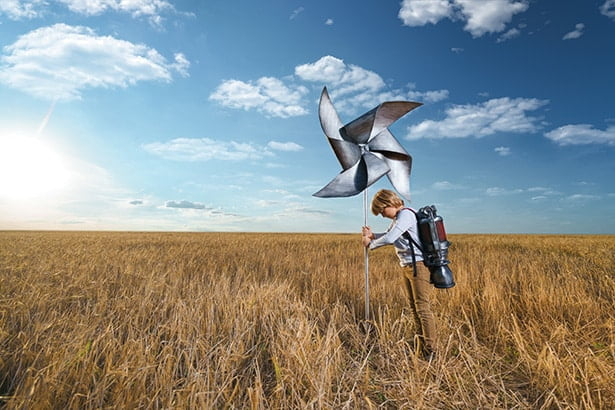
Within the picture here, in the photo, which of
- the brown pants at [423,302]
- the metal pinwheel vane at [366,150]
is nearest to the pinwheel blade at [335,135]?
the metal pinwheel vane at [366,150]

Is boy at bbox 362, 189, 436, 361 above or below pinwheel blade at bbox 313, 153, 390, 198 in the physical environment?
below

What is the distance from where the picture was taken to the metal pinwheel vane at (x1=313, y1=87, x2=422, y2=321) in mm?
4102

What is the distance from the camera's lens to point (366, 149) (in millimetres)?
4344

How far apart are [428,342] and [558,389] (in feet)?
3.77

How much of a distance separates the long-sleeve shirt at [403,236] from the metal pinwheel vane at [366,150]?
49 cm

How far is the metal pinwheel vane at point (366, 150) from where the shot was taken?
4.10 m

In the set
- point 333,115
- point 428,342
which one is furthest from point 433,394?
point 333,115

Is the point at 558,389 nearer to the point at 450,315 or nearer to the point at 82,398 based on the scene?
the point at 450,315

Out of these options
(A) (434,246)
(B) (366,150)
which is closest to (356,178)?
(B) (366,150)

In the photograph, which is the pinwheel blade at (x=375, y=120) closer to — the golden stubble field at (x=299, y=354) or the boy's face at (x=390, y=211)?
the boy's face at (x=390, y=211)

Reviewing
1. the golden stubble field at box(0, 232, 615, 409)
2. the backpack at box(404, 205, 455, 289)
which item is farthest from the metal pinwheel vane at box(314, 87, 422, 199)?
the golden stubble field at box(0, 232, 615, 409)

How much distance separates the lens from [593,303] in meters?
5.33

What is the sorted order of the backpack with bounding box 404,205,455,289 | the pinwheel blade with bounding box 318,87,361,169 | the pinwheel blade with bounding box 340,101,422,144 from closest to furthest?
1. the backpack with bounding box 404,205,455,289
2. the pinwheel blade with bounding box 340,101,422,144
3. the pinwheel blade with bounding box 318,87,361,169

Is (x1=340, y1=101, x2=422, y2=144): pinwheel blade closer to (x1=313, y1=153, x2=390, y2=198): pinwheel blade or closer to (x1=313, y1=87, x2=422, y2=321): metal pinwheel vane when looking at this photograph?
(x1=313, y1=87, x2=422, y2=321): metal pinwheel vane
